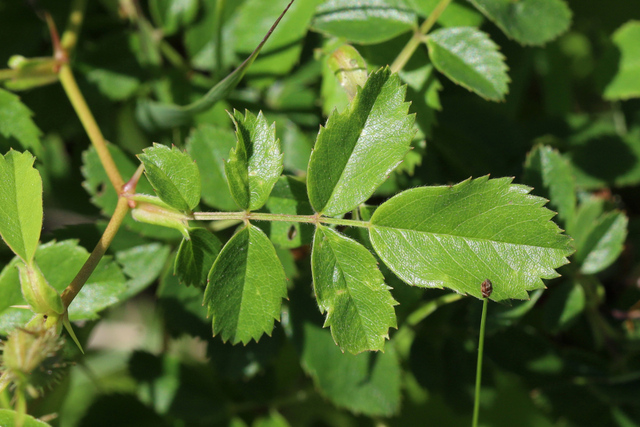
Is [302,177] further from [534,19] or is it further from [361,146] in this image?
[534,19]

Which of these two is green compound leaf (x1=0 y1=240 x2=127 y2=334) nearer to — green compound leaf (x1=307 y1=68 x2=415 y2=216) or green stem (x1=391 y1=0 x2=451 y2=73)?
green compound leaf (x1=307 y1=68 x2=415 y2=216)

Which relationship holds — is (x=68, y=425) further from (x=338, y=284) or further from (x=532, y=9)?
(x=532, y=9)

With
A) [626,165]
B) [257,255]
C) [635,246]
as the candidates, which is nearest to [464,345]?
[635,246]

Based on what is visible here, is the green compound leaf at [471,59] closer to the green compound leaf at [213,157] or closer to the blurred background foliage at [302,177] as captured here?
the blurred background foliage at [302,177]

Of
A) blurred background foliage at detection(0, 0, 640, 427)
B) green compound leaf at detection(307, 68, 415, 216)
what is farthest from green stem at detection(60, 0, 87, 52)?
green compound leaf at detection(307, 68, 415, 216)

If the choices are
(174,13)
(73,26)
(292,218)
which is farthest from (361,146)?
(73,26)

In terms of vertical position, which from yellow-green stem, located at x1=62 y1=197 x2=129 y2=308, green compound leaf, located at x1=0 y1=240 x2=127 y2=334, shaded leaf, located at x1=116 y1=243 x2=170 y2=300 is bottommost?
shaded leaf, located at x1=116 y1=243 x2=170 y2=300
